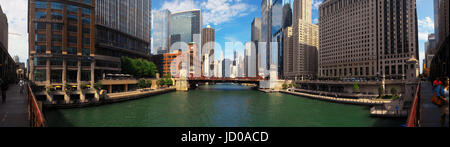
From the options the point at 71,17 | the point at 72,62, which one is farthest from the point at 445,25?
the point at 71,17

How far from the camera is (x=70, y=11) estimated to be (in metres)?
56.3

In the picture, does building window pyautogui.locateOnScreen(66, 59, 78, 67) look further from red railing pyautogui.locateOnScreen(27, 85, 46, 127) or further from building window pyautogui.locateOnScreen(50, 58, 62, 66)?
red railing pyautogui.locateOnScreen(27, 85, 46, 127)

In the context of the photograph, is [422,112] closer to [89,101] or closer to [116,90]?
[89,101]

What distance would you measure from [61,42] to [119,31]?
90.5 feet

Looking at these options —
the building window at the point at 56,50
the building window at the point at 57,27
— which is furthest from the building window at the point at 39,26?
the building window at the point at 56,50

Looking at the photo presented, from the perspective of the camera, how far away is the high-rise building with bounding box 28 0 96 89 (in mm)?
52125

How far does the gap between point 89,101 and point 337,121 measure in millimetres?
53347

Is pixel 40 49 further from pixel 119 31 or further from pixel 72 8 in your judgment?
pixel 119 31

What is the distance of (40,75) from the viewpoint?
51.9 meters

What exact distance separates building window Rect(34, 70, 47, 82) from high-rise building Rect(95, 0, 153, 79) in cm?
1308

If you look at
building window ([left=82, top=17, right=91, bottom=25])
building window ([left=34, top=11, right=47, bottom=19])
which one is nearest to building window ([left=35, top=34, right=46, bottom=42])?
building window ([left=34, top=11, right=47, bottom=19])

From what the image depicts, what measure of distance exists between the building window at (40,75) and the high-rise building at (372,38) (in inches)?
5122

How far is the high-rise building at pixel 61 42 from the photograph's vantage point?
52.1 m
